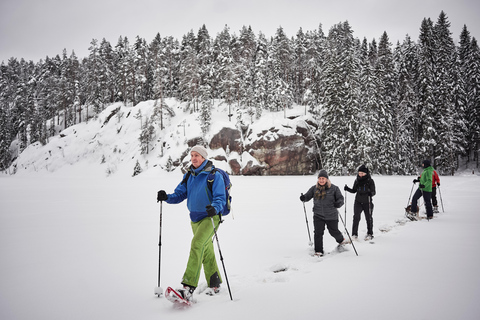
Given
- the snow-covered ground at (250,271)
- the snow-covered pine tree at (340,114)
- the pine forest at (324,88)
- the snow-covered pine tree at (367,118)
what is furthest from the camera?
the pine forest at (324,88)

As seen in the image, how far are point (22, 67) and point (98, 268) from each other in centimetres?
10538

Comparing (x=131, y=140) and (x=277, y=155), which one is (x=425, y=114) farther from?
(x=131, y=140)

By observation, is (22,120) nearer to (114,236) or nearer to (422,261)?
(114,236)

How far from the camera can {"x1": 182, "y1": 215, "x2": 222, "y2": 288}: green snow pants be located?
353 centimetres

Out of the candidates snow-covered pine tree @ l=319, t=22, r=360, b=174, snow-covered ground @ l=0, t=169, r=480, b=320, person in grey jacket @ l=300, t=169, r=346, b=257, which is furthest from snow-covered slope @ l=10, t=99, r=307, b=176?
person in grey jacket @ l=300, t=169, r=346, b=257

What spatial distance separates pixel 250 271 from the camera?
4.82 meters

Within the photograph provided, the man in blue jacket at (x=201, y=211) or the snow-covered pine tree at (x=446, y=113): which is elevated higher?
the snow-covered pine tree at (x=446, y=113)

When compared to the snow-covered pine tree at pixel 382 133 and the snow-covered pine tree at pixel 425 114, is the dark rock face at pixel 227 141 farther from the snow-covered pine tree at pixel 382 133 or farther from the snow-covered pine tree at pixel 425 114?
the snow-covered pine tree at pixel 425 114

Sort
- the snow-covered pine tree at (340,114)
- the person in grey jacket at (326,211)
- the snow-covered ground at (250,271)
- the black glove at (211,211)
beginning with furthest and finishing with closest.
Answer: the snow-covered pine tree at (340,114) < the person in grey jacket at (326,211) < the black glove at (211,211) < the snow-covered ground at (250,271)

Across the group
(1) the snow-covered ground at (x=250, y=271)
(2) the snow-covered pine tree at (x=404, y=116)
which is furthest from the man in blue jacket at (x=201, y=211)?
(2) the snow-covered pine tree at (x=404, y=116)

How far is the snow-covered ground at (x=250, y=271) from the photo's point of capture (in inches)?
127

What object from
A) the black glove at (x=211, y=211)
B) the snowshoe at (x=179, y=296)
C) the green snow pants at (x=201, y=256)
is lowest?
the snowshoe at (x=179, y=296)

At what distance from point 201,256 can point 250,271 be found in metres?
1.60

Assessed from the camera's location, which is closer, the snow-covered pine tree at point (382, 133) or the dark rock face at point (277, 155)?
the snow-covered pine tree at point (382, 133)
